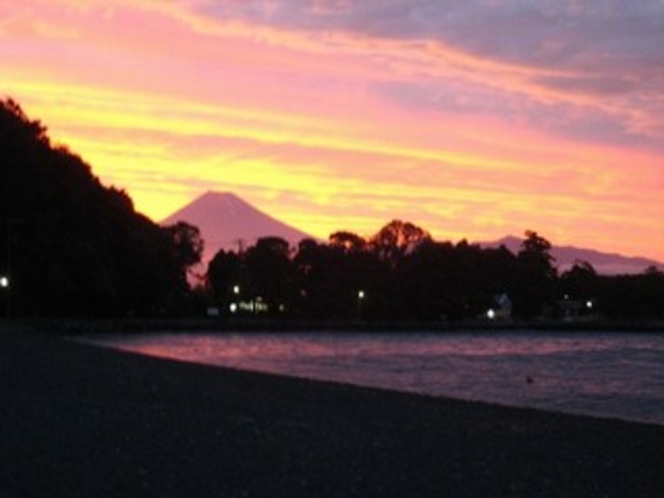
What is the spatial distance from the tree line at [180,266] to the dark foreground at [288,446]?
6354 cm

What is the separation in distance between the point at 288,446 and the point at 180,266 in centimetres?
11704

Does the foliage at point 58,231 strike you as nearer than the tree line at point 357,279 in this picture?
Yes

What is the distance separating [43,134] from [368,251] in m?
86.3

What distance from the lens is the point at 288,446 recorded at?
14188 millimetres

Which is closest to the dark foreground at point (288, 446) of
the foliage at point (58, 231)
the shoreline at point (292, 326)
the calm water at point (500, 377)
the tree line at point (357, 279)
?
the calm water at point (500, 377)

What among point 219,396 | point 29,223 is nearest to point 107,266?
point 29,223

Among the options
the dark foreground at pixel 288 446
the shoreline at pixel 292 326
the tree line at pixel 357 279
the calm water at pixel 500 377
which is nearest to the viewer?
the dark foreground at pixel 288 446

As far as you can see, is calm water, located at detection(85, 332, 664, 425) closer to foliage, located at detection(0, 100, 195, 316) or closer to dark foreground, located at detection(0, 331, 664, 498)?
dark foreground, located at detection(0, 331, 664, 498)

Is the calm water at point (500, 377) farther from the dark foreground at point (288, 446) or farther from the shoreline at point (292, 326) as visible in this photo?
the shoreline at point (292, 326)

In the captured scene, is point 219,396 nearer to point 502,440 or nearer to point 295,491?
point 502,440

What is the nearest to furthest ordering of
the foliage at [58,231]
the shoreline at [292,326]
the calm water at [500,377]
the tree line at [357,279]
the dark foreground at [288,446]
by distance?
1. the dark foreground at [288,446]
2. the calm water at [500,377]
3. the foliage at [58,231]
4. the shoreline at [292,326]
5. the tree line at [357,279]

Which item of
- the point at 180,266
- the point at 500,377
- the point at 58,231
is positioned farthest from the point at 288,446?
the point at 180,266

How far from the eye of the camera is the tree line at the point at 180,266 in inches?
3329

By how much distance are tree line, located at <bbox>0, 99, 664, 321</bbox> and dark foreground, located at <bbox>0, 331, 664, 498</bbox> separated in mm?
63544
